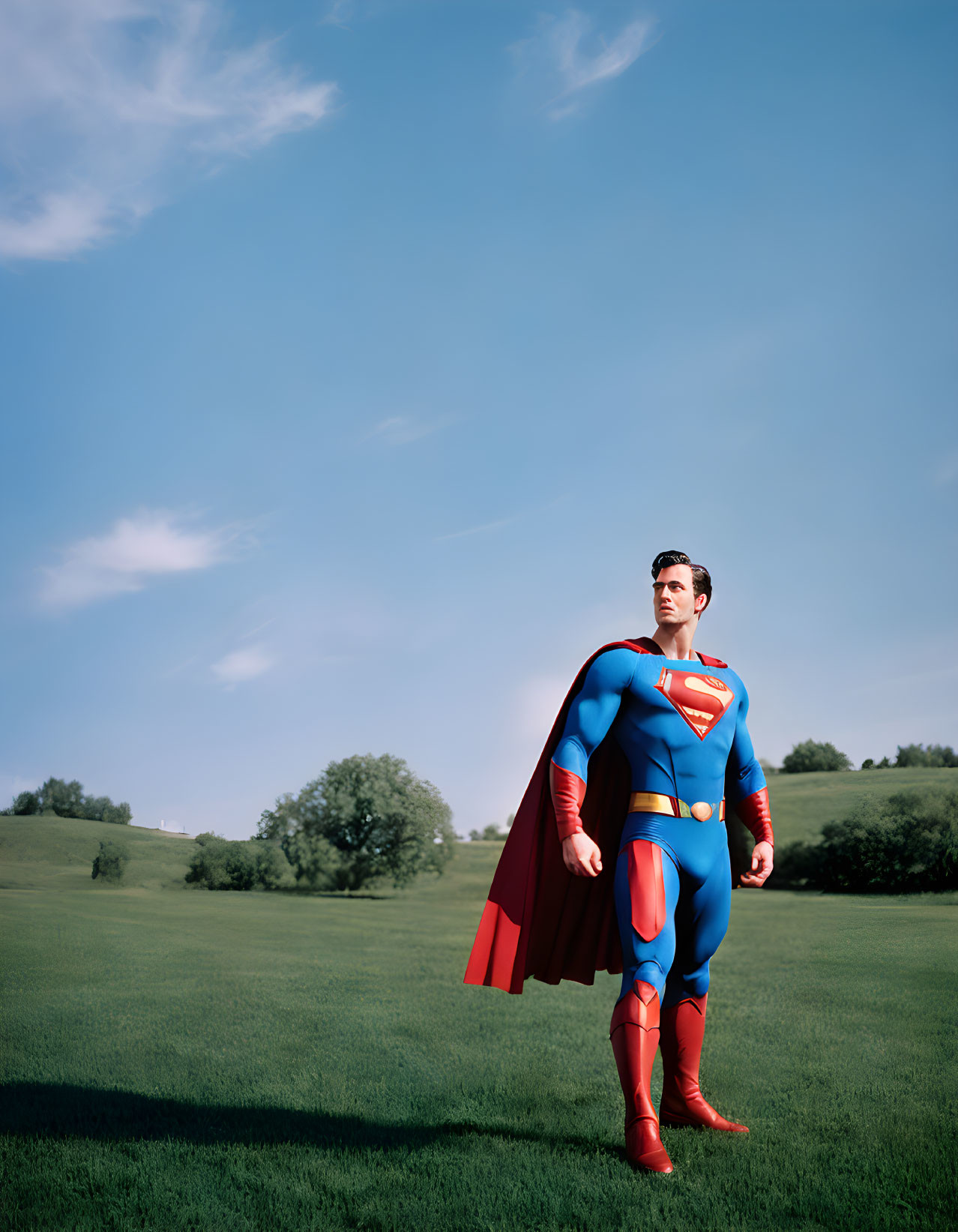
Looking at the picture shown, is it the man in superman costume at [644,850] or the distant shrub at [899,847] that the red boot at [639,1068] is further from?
the distant shrub at [899,847]

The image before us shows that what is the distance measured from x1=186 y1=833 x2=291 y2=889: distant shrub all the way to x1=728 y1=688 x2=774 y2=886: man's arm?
21537 mm

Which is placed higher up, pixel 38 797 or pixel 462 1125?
pixel 38 797

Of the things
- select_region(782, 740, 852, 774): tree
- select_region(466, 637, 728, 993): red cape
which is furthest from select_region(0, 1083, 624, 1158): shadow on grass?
select_region(782, 740, 852, 774): tree

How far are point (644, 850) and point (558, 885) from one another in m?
0.81

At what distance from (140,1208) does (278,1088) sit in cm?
211

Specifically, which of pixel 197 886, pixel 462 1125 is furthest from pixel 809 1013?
pixel 197 886

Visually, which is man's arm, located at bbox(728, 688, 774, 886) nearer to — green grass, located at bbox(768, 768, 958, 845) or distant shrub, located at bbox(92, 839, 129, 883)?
green grass, located at bbox(768, 768, 958, 845)

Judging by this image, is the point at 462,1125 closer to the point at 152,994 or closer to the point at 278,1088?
the point at 278,1088

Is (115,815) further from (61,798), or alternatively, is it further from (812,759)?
(812,759)

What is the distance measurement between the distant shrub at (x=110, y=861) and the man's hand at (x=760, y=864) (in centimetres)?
1980

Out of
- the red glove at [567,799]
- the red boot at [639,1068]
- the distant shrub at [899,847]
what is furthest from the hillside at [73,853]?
the red boot at [639,1068]

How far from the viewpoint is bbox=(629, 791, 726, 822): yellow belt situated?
15.3ft

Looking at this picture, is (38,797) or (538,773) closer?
(538,773)

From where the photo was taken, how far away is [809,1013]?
8859 mm
